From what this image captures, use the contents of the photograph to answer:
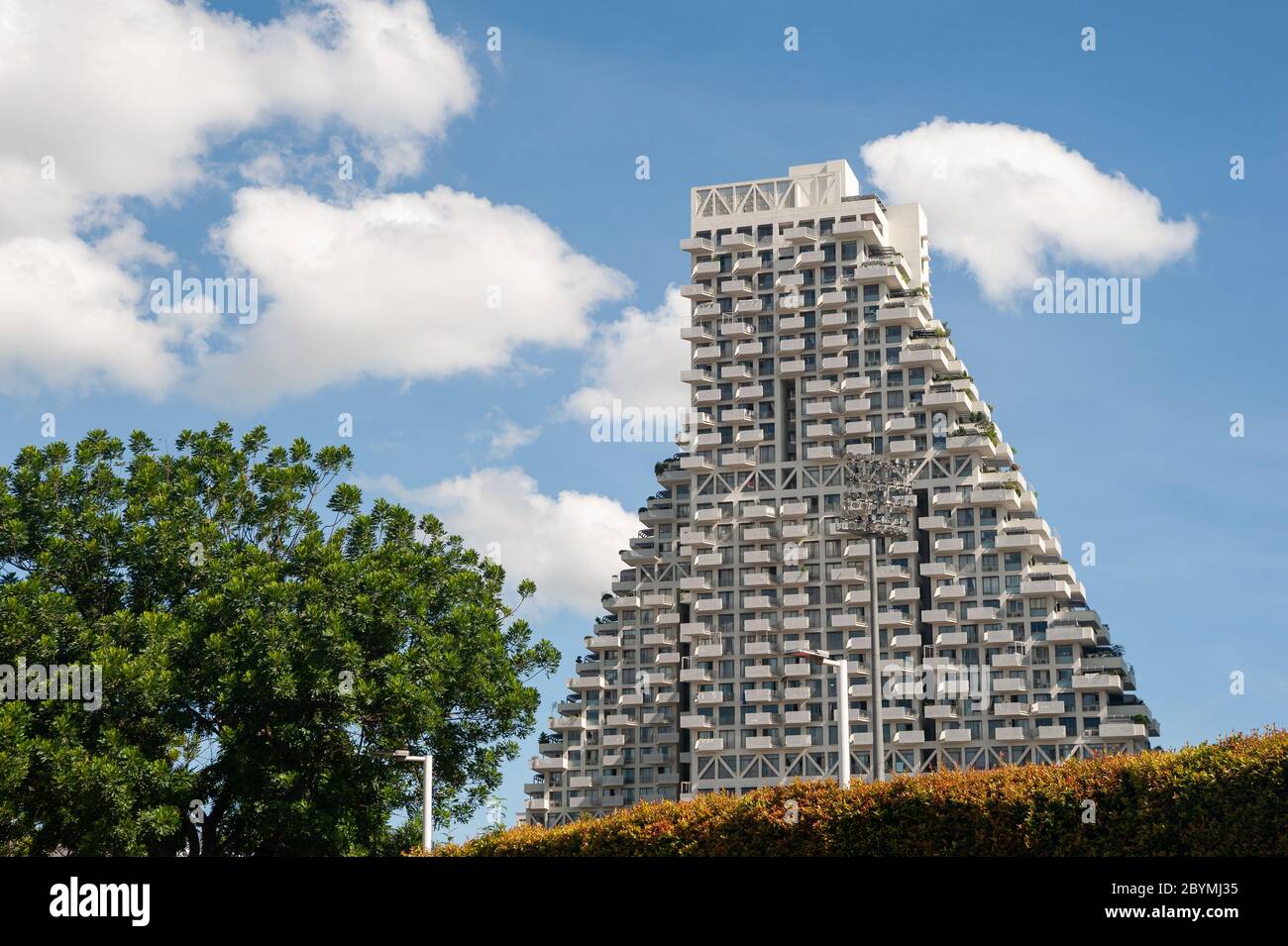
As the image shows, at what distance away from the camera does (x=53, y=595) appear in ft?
178

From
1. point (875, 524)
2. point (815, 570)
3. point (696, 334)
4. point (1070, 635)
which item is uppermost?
point (696, 334)

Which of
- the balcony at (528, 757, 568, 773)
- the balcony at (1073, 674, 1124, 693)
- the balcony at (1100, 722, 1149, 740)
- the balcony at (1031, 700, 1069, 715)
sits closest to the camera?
the balcony at (1100, 722, 1149, 740)

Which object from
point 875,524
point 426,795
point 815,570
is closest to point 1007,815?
point 426,795

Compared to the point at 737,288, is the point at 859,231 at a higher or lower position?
higher

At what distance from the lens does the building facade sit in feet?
384

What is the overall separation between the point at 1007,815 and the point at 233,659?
28.3 m

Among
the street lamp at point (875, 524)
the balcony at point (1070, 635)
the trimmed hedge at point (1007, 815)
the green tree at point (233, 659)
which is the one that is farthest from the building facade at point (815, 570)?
the trimmed hedge at point (1007, 815)

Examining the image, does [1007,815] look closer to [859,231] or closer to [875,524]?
[875,524]

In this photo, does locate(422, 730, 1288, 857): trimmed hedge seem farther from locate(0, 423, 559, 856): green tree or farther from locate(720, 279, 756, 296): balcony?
locate(720, 279, 756, 296): balcony

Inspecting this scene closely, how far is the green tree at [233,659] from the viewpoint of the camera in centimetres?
A: 5191

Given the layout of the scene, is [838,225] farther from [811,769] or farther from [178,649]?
[178,649]

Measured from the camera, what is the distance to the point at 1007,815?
3584 cm

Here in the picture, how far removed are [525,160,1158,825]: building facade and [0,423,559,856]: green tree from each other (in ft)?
197

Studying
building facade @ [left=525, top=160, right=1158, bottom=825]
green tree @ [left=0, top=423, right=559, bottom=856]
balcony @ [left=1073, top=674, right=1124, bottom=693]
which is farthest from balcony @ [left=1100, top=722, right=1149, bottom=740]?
green tree @ [left=0, top=423, right=559, bottom=856]
